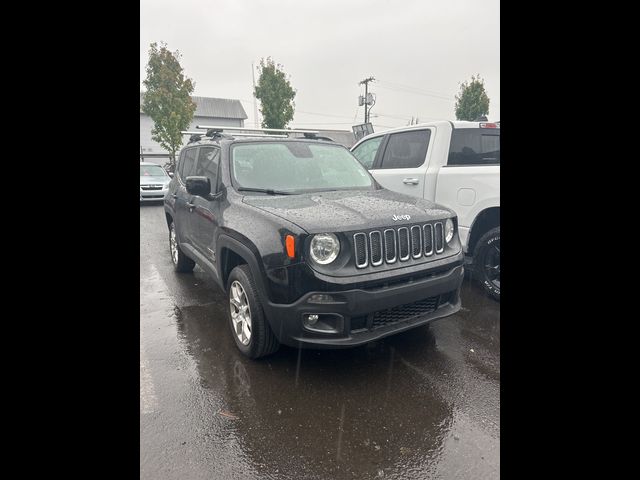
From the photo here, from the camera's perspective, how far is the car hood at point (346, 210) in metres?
2.77

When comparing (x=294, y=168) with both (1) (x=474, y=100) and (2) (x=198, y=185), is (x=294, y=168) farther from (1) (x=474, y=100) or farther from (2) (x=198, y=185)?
(1) (x=474, y=100)

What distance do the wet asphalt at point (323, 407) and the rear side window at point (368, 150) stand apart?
2916 mm

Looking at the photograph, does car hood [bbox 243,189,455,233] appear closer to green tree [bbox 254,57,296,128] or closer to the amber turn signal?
the amber turn signal

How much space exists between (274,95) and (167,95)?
7.00 meters

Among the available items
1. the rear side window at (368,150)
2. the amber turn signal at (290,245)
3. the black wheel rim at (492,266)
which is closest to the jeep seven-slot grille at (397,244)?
the amber turn signal at (290,245)

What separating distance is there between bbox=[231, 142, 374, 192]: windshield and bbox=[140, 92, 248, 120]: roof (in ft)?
157

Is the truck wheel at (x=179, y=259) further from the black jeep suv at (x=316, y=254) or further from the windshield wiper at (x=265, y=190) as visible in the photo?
the windshield wiper at (x=265, y=190)

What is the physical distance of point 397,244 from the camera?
2906mm

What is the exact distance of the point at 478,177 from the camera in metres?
4.37

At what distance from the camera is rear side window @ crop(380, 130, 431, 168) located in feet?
16.8

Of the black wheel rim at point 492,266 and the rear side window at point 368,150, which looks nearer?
the black wheel rim at point 492,266
